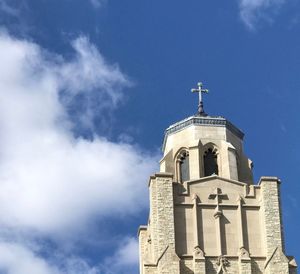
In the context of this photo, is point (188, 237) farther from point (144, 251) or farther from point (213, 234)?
point (144, 251)

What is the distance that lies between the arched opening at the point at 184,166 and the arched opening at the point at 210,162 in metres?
0.95

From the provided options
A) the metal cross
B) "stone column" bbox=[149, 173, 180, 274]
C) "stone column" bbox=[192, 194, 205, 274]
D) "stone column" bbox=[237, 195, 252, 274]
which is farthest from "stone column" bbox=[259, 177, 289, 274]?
"stone column" bbox=[149, 173, 180, 274]

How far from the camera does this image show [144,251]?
5619cm

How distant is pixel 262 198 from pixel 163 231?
5543mm

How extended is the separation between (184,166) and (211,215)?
13.1 feet

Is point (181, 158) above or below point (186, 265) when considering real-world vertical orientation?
above

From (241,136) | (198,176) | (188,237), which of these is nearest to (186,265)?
(188,237)

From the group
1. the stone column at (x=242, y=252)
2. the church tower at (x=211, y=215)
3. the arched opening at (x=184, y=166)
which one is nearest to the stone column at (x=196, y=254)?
the church tower at (x=211, y=215)

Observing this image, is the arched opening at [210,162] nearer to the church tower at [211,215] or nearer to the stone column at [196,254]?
the church tower at [211,215]

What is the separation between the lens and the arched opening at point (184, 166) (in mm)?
55062

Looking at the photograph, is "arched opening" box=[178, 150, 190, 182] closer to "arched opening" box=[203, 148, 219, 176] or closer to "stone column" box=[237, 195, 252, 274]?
"arched opening" box=[203, 148, 219, 176]

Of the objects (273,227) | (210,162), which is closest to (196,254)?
(273,227)

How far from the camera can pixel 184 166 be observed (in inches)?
2185

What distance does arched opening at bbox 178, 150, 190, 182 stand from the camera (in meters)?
55.1
